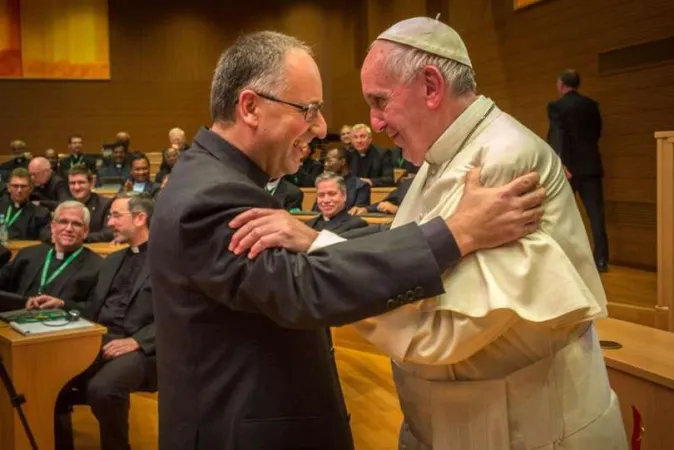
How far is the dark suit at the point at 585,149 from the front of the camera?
658cm

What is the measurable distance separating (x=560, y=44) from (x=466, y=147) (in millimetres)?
6989

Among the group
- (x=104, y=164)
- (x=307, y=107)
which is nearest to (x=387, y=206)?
(x=307, y=107)

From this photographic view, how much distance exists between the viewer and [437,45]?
1.21 metres

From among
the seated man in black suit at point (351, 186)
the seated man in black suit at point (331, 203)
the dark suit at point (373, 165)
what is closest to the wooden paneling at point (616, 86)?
the dark suit at point (373, 165)

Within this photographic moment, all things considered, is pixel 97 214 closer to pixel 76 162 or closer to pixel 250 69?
pixel 76 162

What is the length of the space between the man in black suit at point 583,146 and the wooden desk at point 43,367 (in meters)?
4.62

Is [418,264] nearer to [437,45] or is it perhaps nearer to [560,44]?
[437,45]

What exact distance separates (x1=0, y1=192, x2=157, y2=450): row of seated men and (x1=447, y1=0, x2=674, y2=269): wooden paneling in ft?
14.5

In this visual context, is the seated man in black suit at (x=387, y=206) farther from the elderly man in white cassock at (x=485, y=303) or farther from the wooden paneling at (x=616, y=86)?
the elderly man in white cassock at (x=485, y=303)

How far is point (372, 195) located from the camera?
780 cm

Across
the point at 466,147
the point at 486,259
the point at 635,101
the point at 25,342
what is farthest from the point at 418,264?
the point at 635,101

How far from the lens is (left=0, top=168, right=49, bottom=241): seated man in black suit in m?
6.90

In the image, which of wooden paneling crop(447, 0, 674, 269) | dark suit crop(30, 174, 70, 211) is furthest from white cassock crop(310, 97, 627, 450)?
dark suit crop(30, 174, 70, 211)

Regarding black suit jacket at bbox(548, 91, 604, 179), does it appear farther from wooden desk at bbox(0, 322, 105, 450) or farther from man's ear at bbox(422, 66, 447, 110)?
man's ear at bbox(422, 66, 447, 110)
